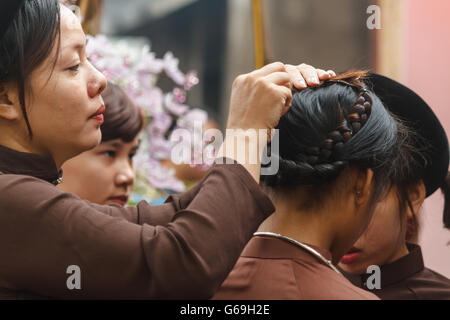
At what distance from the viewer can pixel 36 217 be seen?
113 centimetres

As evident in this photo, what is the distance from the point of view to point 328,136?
4.38 feet

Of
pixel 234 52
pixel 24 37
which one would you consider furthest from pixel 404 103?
pixel 234 52

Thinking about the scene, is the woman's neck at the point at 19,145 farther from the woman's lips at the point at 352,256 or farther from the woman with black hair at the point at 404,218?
the woman's lips at the point at 352,256

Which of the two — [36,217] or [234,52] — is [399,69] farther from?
[36,217]

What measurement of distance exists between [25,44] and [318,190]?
0.73m

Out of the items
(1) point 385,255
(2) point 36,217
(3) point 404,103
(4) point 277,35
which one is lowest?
(1) point 385,255

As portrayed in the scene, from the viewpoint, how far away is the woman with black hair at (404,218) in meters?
1.77

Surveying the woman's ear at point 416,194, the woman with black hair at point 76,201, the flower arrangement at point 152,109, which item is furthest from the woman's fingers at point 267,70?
the flower arrangement at point 152,109

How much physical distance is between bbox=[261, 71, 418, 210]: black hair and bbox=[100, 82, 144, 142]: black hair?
1099 millimetres

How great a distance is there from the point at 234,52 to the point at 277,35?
799 millimetres

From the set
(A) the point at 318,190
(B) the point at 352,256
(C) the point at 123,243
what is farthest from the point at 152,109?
(C) the point at 123,243
